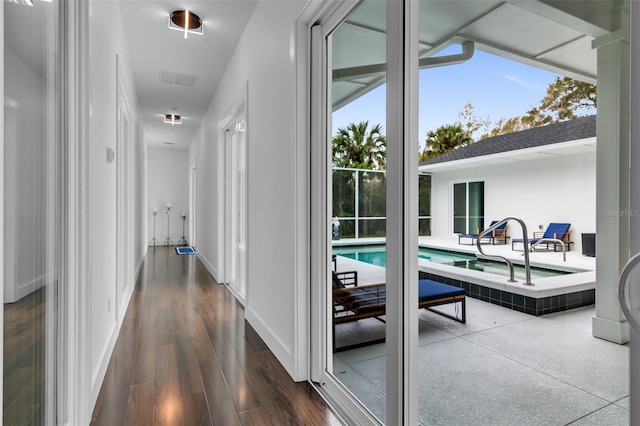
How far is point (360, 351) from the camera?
1859 millimetres

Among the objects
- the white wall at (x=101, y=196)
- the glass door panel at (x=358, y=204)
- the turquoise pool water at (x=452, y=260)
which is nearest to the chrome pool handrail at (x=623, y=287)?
the turquoise pool water at (x=452, y=260)

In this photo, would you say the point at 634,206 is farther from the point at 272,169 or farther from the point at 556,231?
the point at 272,169

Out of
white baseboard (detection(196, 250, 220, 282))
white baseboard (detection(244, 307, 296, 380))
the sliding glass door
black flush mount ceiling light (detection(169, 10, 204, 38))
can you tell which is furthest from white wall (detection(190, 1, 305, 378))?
white baseboard (detection(196, 250, 220, 282))

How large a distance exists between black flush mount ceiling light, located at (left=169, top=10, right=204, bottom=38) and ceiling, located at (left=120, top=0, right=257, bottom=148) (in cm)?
5

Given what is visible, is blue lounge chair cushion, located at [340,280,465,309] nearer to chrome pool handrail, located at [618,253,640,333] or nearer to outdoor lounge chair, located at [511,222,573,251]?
outdoor lounge chair, located at [511,222,573,251]

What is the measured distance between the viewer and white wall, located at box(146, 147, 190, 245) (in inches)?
408

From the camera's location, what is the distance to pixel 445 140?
133cm

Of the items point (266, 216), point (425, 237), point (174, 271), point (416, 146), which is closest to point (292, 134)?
point (266, 216)

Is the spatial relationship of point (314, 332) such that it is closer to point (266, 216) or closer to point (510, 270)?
point (266, 216)

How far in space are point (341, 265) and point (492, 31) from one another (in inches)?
53.6

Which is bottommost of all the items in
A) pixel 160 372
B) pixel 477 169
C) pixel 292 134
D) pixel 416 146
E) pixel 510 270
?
pixel 160 372

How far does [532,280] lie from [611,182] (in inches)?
14.1

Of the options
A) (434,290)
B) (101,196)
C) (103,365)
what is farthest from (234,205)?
(434,290)

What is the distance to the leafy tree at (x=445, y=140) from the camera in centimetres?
127
